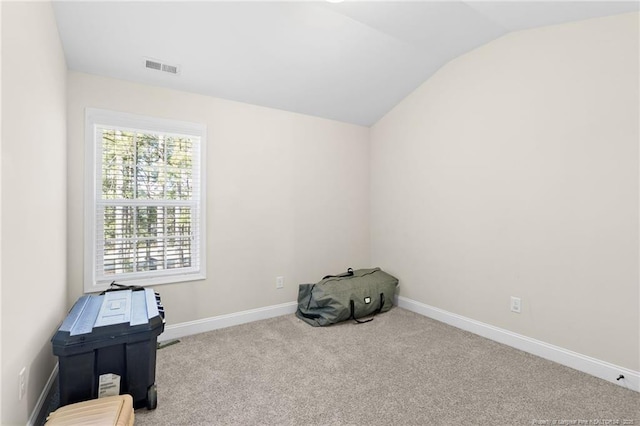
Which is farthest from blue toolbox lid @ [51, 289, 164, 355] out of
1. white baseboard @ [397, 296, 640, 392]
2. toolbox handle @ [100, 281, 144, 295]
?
white baseboard @ [397, 296, 640, 392]

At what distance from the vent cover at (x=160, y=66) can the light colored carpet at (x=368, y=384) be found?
7.31ft

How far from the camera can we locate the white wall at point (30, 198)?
1298 millimetres

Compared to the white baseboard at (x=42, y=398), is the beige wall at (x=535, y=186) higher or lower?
higher

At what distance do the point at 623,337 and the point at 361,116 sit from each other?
3.01 meters

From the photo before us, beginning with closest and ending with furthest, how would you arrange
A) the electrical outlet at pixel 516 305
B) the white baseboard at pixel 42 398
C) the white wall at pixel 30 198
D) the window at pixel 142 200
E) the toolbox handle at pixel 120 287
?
the white wall at pixel 30 198 → the white baseboard at pixel 42 398 → the toolbox handle at pixel 120 287 → the window at pixel 142 200 → the electrical outlet at pixel 516 305

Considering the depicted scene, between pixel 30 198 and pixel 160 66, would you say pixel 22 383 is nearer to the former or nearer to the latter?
pixel 30 198

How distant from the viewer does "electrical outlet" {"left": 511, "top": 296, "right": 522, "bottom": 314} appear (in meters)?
2.70

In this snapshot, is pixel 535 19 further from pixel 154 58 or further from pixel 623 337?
pixel 154 58

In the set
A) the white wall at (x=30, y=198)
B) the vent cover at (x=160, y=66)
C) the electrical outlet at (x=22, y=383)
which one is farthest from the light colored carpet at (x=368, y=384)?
the vent cover at (x=160, y=66)

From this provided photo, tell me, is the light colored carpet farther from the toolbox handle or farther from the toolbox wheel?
the toolbox handle

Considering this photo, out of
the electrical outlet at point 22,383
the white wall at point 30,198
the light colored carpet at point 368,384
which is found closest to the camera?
the white wall at point 30,198

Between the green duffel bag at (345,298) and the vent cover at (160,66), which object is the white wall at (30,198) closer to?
the vent cover at (160,66)

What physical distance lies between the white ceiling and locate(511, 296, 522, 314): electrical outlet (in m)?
2.14

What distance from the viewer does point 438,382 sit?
7.10 feet
